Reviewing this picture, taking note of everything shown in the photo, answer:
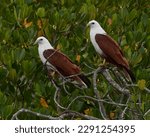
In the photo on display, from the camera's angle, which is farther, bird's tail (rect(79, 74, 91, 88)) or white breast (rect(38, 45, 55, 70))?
white breast (rect(38, 45, 55, 70))

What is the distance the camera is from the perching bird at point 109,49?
209 inches

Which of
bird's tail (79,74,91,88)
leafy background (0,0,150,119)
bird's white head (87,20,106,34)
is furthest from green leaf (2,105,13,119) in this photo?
bird's white head (87,20,106,34)

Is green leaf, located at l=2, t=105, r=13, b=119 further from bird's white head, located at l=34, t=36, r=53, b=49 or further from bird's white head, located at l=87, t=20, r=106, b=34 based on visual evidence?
bird's white head, located at l=87, t=20, r=106, b=34

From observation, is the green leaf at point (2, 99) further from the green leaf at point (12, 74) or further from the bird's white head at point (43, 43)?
the bird's white head at point (43, 43)

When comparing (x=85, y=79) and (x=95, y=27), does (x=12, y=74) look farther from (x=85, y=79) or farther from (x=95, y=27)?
(x=95, y=27)

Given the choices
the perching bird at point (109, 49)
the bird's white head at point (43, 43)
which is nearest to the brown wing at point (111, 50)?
the perching bird at point (109, 49)

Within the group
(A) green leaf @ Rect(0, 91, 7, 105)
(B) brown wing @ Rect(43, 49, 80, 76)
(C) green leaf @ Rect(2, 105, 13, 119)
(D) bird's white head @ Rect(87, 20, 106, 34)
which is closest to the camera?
(C) green leaf @ Rect(2, 105, 13, 119)

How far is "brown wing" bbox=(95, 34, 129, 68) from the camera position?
5.34 metres

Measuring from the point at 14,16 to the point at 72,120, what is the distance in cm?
200

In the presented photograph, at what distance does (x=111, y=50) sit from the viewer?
5.42 metres

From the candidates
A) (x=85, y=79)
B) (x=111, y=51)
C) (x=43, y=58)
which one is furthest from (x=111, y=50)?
(x=43, y=58)

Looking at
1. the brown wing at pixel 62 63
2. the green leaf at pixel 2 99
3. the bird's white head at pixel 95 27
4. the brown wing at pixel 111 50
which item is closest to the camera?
the green leaf at pixel 2 99

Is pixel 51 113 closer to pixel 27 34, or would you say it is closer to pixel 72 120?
pixel 72 120

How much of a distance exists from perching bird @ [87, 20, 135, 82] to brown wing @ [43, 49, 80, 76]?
30 centimetres
